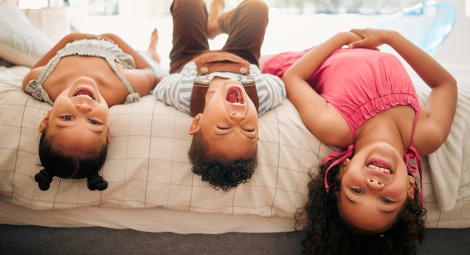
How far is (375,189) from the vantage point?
2.63 ft

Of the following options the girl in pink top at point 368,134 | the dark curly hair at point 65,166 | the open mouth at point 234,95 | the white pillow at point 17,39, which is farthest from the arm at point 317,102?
the white pillow at point 17,39

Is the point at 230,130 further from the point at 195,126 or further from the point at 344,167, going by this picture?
the point at 344,167

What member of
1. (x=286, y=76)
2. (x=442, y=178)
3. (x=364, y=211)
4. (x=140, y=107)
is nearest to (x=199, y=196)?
(x=140, y=107)

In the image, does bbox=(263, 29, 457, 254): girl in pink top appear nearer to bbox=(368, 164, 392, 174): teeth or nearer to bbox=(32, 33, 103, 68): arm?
bbox=(368, 164, 392, 174): teeth

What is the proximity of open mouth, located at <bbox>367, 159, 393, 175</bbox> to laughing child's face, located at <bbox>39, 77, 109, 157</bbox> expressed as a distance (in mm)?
782

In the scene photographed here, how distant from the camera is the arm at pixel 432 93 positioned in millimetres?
972

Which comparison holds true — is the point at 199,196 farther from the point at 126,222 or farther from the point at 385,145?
the point at 385,145

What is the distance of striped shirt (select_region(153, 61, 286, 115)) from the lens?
3.36 feet

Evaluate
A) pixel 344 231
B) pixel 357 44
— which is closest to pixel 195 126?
pixel 344 231

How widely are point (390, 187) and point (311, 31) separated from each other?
174 cm

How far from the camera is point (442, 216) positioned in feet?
3.16

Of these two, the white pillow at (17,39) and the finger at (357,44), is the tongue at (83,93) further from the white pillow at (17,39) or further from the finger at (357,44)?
the finger at (357,44)

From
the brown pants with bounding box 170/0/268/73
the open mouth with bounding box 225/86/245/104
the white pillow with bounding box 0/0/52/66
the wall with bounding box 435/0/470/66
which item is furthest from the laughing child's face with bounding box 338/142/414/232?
the wall with bounding box 435/0/470/66

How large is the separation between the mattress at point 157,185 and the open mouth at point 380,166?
0.52 feet
